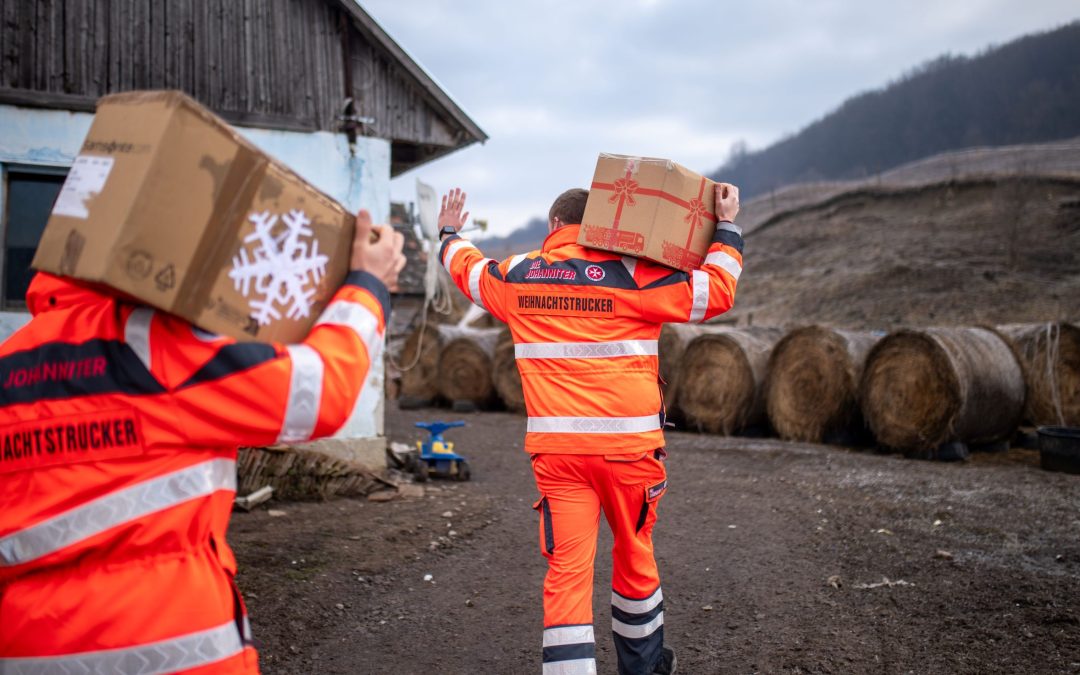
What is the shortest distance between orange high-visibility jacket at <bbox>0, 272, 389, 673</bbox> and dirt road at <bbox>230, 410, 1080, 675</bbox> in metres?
2.32

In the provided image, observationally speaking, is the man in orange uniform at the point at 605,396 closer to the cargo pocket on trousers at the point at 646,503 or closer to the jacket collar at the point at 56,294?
the cargo pocket on trousers at the point at 646,503

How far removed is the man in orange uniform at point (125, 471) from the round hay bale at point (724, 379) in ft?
33.3

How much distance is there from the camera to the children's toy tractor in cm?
834

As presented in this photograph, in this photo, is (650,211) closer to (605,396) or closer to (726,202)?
(726,202)

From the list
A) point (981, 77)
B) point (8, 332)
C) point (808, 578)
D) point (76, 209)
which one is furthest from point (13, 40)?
point (981, 77)

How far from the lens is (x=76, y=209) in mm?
1554

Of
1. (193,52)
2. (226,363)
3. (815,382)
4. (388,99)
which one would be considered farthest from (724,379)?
(226,363)

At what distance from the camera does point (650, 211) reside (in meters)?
3.17

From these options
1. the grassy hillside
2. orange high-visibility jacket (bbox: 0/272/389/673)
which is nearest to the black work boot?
orange high-visibility jacket (bbox: 0/272/389/673)

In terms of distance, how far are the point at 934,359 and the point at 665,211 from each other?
692 centimetres

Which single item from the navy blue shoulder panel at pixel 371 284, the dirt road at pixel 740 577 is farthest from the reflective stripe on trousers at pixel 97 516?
the dirt road at pixel 740 577

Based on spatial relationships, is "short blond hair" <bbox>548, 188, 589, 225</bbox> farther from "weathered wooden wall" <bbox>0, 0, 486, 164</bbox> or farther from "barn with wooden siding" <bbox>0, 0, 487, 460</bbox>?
"weathered wooden wall" <bbox>0, 0, 486, 164</bbox>

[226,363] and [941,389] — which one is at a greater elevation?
[226,363]

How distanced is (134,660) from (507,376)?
13095 millimetres
